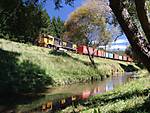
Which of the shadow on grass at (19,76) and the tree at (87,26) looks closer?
the shadow on grass at (19,76)

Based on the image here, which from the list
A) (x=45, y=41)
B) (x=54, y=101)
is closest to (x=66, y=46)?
(x=45, y=41)

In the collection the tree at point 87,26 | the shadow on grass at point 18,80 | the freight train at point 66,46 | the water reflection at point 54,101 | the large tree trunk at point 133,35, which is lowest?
the water reflection at point 54,101

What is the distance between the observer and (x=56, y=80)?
113ft

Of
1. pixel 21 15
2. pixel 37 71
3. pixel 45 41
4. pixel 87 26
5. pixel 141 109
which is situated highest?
pixel 87 26

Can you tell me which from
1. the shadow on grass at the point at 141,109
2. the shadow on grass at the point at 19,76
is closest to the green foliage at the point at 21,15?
the shadow on grass at the point at 19,76

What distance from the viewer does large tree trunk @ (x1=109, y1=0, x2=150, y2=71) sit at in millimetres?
12008

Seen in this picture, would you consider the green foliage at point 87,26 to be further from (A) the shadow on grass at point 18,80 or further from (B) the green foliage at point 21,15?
(B) the green foliage at point 21,15

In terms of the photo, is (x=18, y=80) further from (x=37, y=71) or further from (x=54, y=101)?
(x=54, y=101)

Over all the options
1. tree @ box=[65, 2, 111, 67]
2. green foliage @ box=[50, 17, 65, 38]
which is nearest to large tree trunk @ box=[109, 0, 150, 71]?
tree @ box=[65, 2, 111, 67]

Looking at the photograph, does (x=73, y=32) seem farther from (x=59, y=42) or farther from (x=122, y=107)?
(x=122, y=107)

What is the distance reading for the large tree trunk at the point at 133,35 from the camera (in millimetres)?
12008

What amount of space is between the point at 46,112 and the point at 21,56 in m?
18.5

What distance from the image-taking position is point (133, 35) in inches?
481

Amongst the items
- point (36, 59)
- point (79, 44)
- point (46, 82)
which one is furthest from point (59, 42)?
point (46, 82)
